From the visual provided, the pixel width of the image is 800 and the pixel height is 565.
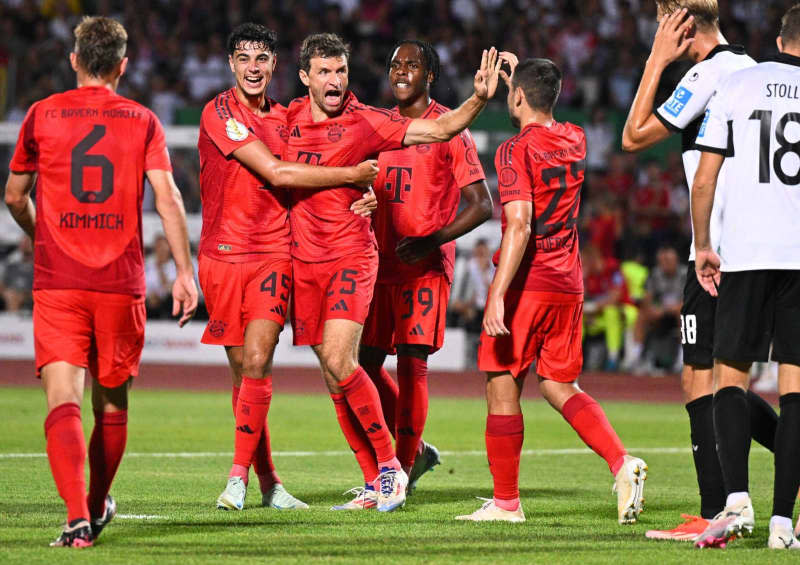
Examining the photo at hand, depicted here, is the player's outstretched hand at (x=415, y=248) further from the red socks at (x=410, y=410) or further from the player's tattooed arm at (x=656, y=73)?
the player's tattooed arm at (x=656, y=73)

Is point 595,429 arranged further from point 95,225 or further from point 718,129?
point 95,225

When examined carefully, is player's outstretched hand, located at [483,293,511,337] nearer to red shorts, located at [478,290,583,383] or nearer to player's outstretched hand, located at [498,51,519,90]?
red shorts, located at [478,290,583,383]

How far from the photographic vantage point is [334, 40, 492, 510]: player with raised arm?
8414mm

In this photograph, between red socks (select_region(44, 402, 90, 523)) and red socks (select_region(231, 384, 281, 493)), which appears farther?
red socks (select_region(231, 384, 281, 493))

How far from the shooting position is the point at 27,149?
625 cm

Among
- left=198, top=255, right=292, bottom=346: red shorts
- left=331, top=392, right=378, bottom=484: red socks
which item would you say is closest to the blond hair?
left=198, top=255, right=292, bottom=346: red shorts

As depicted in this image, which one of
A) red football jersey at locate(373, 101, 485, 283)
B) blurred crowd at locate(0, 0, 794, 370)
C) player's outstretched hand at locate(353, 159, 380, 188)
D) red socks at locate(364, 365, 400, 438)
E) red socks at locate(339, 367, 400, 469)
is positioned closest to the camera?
player's outstretched hand at locate(353, 159, 380, 188)

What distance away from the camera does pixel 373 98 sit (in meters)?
24.0

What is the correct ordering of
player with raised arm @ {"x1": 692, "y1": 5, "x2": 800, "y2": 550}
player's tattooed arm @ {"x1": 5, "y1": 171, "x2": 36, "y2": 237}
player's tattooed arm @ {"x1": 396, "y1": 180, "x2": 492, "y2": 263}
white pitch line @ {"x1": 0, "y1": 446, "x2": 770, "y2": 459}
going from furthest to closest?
white pitch line @ {"x1": 0, "y1": 446, "x2": 770, "y2": 459} < player's tattooed arm @ {"x1": 396, "y1": 180, "x2": 492, "y2": 263} < player's tattooed arm @ {"x1": 5, "y1": 171, "x2": 36, "y2": 237} < player with raised arm @ {"x1": 692, "y1": 5, "x2": 800, "y2": 550}

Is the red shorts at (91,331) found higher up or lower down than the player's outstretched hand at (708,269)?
lower down

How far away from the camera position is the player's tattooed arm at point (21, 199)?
6.35m

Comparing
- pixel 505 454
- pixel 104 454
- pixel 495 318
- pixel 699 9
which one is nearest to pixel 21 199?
pixel 104 454

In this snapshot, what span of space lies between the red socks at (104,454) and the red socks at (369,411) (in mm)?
1691

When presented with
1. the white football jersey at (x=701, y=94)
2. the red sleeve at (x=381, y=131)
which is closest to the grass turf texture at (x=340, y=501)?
the white football jersey at (x=701, y=94)
